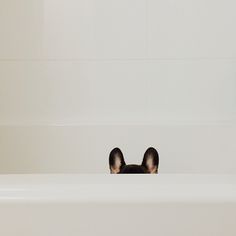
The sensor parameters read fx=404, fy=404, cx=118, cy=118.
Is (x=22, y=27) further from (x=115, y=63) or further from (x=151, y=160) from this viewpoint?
(x=151, y=160)

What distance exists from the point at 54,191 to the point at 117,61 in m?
0.93

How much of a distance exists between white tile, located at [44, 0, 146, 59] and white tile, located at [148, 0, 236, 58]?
0.04 metres

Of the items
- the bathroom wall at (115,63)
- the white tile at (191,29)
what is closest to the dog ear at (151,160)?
the bathroom wall at (115,63)

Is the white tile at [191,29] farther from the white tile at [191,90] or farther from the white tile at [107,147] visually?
the white tile at [107,147]

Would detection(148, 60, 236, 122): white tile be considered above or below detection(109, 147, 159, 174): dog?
above

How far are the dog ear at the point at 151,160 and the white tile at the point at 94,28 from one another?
0.34 metres

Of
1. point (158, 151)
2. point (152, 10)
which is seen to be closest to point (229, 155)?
point (158, 151)

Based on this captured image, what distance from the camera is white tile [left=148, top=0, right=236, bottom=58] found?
132 cm

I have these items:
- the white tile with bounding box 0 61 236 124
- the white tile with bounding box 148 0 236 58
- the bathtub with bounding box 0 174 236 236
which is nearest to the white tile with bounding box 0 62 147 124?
the white tile with bounding box 0 61 236 124

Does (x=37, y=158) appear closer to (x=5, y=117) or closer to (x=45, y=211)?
(x=5, y=117)

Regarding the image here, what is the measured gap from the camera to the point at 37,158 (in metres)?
1.29

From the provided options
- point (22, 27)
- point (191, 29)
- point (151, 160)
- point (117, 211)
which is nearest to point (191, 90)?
point (191, 29)

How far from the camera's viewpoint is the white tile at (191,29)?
52.0 inches

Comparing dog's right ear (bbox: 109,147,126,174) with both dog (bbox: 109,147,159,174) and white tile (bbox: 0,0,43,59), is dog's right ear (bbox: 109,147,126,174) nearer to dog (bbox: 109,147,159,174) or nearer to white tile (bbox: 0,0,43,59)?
dog (bbox: 109,147,159,174)
